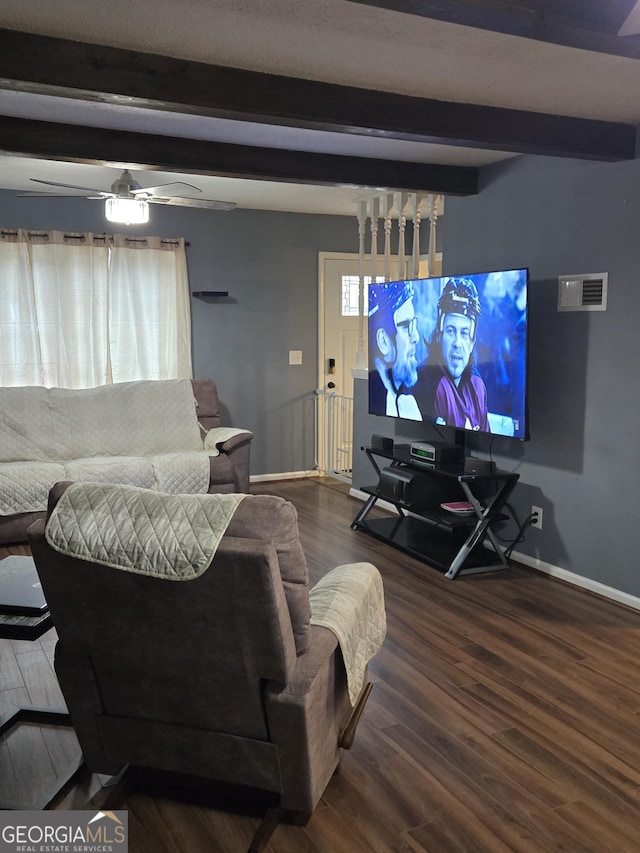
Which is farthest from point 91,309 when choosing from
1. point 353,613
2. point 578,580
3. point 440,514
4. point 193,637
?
point 193,637

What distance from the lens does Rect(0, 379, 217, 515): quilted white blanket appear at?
481 cm

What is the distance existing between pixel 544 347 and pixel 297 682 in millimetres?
2858

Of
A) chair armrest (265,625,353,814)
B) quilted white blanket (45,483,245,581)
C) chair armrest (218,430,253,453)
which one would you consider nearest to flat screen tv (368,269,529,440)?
chair armrest (218,430,253,453)

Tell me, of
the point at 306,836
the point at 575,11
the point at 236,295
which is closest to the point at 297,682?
the point at 306,836

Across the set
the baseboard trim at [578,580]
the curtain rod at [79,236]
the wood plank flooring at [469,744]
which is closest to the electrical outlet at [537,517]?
the baseboard trim at [578,580]

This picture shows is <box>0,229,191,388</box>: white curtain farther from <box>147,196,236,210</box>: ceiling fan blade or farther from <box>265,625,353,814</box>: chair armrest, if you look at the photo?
<box>265,625,353,814</box>: chair armrest

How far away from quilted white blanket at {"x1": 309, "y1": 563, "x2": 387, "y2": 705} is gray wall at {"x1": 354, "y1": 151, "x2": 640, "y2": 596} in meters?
1.85

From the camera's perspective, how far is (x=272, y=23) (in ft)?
7.52

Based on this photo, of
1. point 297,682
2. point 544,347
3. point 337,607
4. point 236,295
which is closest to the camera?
point 297,682

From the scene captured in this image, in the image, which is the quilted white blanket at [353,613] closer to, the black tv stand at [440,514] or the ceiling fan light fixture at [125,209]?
the black tv stand at [440,514]

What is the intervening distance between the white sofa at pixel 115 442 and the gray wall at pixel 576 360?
203 centimetres

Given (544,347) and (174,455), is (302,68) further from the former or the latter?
(174,455)

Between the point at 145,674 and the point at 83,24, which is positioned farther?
the point at 83,24

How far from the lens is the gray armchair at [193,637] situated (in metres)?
1.81
